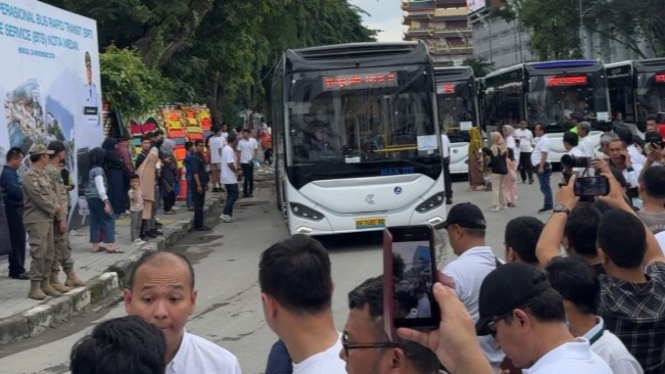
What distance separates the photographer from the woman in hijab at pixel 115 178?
16859 mm

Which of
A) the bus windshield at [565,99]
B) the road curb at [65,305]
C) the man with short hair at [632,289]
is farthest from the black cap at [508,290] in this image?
the bus windshield at [565,99]

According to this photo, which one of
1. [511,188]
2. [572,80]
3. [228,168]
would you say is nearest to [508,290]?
[511,188]

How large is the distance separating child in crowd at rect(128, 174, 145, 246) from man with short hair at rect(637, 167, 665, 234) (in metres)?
11.1

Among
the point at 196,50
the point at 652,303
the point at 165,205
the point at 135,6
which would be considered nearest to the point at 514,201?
the point at 165,205

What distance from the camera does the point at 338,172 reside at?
15.2 m

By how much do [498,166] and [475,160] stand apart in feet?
15.3

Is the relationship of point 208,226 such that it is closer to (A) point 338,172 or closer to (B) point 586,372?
(A) point 338,172

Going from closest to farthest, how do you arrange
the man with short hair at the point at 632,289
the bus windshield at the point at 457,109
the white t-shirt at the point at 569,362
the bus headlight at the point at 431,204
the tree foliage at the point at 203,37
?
1. the white t-shirt at the point at 569,362
2. the man with short hair at the point at 632,289
3. the bus headlight at the point at 431,204
4. the tree foliage at the point at 203,37
5. the bus windshield at the point at 457,109

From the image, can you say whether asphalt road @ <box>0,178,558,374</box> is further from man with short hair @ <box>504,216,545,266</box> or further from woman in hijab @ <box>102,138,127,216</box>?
man with short hair @ <box>504,216,545,266</box>

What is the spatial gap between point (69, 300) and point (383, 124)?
572 cm

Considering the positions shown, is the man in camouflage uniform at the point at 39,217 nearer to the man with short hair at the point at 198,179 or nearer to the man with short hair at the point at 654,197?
the man with short hair at the point at 198,179

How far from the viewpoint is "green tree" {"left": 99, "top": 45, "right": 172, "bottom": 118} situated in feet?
70.0

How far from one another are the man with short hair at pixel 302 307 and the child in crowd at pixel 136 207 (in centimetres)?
1307

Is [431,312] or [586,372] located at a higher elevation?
[431,312]
